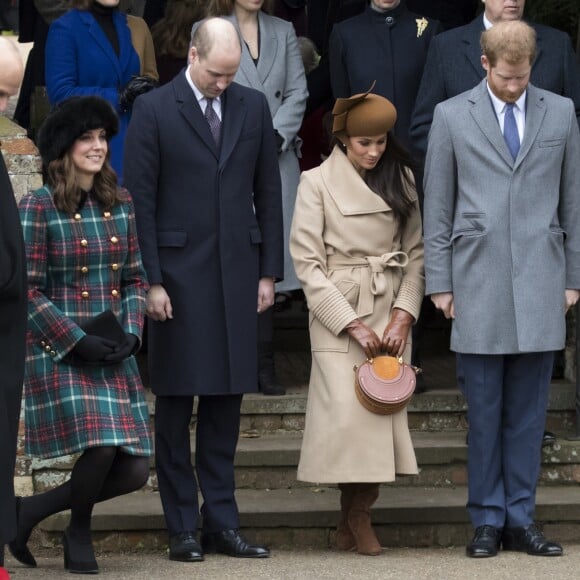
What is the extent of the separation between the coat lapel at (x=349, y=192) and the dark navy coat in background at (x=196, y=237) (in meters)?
0.34

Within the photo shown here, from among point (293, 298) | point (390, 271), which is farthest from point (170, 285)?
point (293, 298)

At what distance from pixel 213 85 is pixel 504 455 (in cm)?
175

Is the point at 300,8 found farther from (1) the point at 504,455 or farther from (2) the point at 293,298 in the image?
(1) the point at 504,455

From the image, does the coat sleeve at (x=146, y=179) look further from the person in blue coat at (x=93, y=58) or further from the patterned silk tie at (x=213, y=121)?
the person in blue coat at (x=93, y=58)

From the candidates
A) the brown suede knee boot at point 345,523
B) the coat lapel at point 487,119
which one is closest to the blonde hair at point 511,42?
the coat lapel at point 487,119

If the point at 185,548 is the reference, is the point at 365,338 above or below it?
above

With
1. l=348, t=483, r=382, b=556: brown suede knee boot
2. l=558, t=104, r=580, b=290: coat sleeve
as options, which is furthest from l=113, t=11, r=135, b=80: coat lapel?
l=348, t=483, r=382, b=556: brown suede knee boot

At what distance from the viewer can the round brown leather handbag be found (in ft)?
22.1

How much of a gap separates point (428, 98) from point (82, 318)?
1880 mm

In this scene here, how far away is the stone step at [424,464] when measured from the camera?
25.0 ft

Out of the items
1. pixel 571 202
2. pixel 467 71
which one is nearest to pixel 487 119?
pixel 571 202

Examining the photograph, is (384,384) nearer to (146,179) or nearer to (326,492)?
(326,492)

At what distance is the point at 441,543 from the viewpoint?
24.1 feet

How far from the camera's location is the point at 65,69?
784 cm
